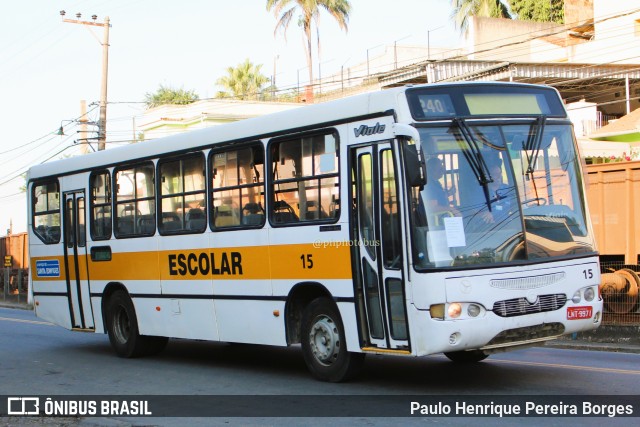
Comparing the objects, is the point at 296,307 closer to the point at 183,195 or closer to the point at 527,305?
the point at 183,195

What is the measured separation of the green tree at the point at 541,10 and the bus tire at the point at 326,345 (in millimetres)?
49777

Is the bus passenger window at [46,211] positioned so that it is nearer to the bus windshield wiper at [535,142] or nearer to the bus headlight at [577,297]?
the bus windshield wiper at [535,142]

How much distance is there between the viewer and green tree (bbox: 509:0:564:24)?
187 ft

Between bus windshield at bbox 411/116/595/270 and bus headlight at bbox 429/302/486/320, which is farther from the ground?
bus windshield at bbox 411/116/595/270

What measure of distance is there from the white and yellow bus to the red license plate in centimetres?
1

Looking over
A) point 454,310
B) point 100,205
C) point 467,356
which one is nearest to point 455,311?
point 454,310

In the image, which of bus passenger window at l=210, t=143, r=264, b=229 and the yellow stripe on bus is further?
Answer: bus passenger window at l=210, t=143, r=264, b=229

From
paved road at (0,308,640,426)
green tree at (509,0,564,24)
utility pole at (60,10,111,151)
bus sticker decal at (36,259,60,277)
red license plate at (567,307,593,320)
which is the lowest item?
paved road at (0,308,640,426)

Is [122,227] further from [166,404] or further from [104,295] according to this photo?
[166,404]

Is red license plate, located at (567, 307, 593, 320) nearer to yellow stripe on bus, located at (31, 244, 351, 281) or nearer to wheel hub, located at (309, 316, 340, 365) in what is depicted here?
yellow stripe on bus, located at (31, 244, 351, 281)

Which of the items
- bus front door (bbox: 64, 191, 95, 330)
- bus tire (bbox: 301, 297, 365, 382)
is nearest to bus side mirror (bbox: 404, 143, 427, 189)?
bus tire (bbox: 301, 297, 365, 382)

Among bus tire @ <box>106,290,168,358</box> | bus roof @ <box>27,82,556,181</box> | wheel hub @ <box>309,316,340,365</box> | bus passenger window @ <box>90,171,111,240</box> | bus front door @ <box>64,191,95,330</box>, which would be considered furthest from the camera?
bus front door @ <box>64,191,95,330</box>

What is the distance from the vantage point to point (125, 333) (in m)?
14.6

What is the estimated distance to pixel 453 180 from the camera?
30.2 ft
